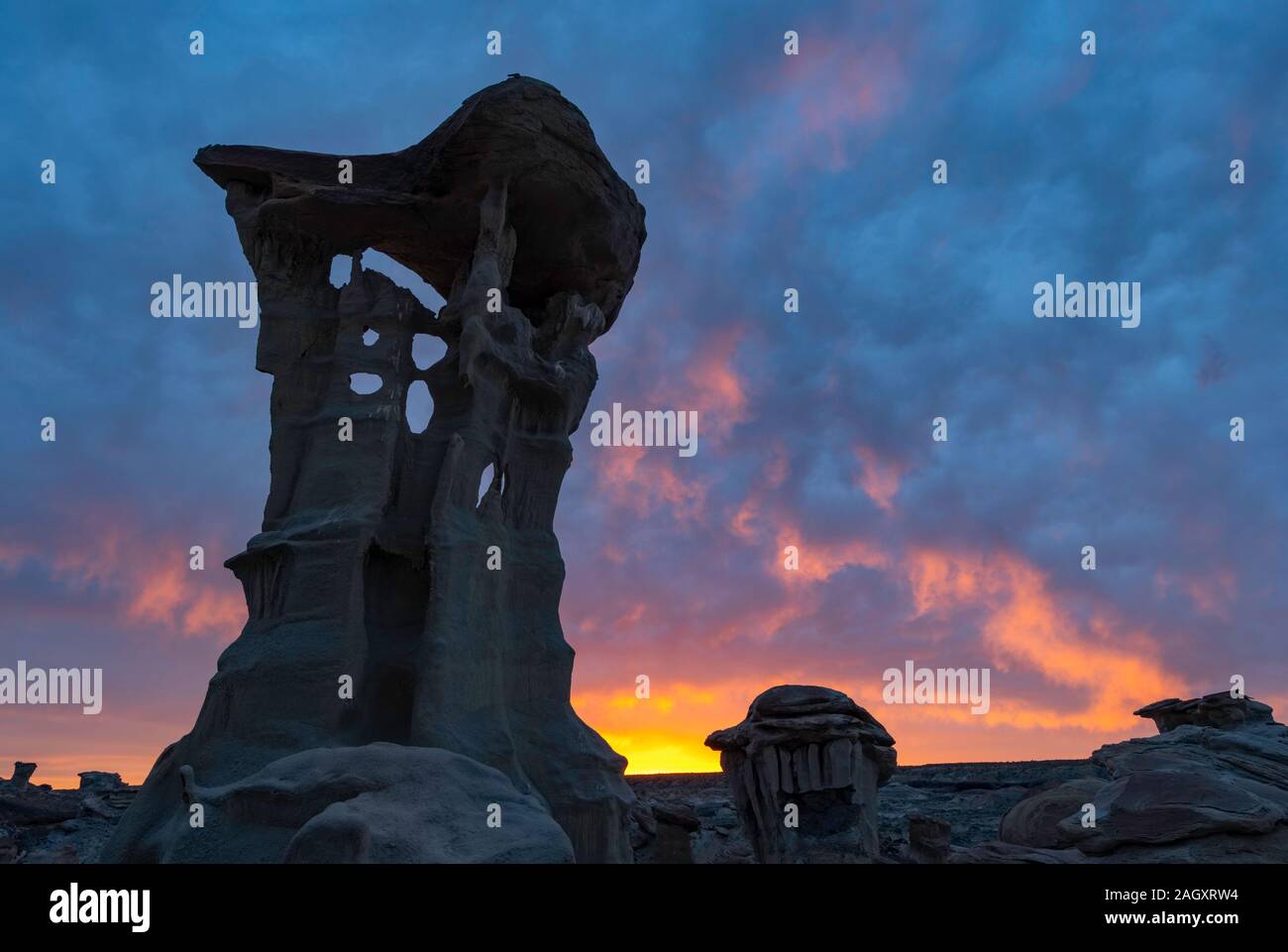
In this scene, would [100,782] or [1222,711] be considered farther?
[100,782]

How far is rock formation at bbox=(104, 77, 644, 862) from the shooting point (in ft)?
39.1

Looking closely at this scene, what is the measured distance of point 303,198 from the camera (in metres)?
13.8

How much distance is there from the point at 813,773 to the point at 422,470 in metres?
7.98

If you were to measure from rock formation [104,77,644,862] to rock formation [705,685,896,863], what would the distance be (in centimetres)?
332

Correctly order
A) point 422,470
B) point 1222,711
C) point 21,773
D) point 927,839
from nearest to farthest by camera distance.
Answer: point 422,470 < point 1222,711 < point 927,839 < point 21,773

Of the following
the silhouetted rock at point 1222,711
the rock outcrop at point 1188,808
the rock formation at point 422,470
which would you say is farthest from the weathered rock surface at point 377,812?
the silhouetted rock at point 1222,711

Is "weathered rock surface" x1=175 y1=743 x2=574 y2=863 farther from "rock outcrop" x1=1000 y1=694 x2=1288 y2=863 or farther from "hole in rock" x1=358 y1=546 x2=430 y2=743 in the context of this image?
"rock outcrop" x1=1000 y1=694 x2=1288 y2=863

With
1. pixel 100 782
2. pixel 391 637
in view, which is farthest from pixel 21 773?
pixel 391 637

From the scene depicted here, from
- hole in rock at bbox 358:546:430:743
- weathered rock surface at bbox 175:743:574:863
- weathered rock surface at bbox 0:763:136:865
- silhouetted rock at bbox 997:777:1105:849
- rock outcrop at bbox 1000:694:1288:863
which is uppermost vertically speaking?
hole in rock at bbox 358:546:430:743

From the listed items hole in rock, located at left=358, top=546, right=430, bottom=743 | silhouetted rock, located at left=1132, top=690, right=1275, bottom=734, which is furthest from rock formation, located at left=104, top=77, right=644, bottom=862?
silhouetted rock, located at left=1132, top=690, right=1275, bottom=734

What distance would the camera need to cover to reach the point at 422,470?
13.6 meters

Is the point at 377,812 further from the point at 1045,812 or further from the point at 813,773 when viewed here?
the point at 1045,812
